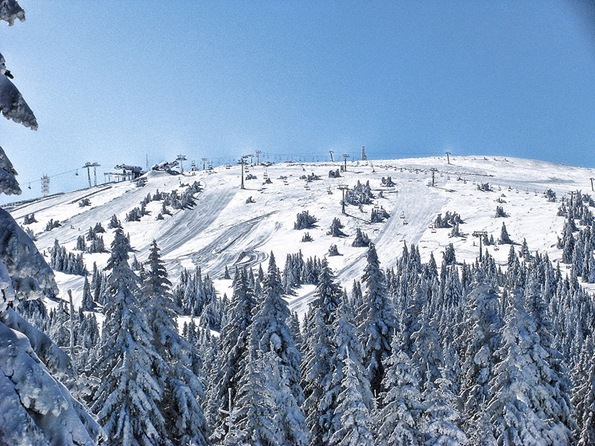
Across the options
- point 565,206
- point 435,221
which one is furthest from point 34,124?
point 565,206

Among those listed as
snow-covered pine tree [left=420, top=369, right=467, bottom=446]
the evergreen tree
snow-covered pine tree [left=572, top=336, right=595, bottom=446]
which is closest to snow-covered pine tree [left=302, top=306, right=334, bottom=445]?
snow-covered pine tree [left=420, top=369, right=467, bottom=446]

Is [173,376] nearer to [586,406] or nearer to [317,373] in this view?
[317,373]

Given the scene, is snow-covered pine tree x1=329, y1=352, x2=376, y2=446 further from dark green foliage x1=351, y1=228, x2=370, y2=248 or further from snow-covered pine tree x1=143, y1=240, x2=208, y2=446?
dark green foliage x1=351, y1=228, x2=370, y2=248

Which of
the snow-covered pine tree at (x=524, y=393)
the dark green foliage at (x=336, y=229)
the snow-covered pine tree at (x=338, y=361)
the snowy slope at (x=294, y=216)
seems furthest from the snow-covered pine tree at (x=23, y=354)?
the dark green foliage at (x=336, y=229)

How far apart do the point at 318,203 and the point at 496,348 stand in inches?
4510

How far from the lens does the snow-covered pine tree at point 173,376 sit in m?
20.2

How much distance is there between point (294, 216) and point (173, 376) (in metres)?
111

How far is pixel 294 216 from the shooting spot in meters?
132

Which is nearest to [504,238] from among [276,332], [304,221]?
[304,221]

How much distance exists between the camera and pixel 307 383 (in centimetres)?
3294

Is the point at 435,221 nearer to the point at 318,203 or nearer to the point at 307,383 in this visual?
the point at 318,203

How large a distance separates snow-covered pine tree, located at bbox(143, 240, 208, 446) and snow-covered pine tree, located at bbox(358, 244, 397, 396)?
12419 millimetres

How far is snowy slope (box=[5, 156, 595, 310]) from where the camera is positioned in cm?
10656

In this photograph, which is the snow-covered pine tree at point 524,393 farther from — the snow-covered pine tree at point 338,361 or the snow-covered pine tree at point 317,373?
the snow-covered pine tree at point 317,373
